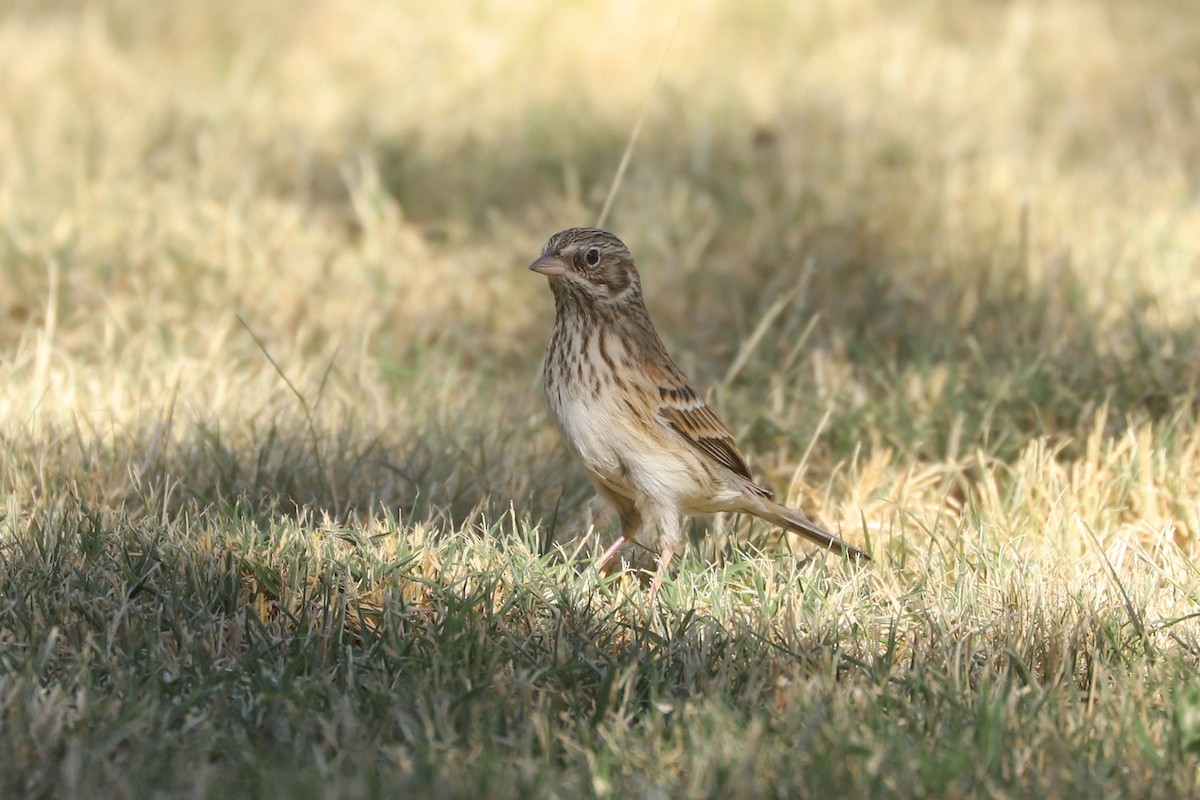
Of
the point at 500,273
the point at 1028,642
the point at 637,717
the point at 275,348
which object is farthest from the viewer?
the point at 500,273

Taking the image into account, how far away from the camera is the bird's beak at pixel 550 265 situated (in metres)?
4.32

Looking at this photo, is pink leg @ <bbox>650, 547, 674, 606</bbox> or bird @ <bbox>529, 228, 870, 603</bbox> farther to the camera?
bird @ <bbox>529, 228, 870, 603</bbox>

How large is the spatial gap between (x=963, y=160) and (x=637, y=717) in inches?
201

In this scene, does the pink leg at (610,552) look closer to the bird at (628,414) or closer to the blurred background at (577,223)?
the bird at (628,414)

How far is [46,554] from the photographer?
12.0 feet

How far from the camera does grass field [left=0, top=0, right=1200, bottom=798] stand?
3064 millimetres

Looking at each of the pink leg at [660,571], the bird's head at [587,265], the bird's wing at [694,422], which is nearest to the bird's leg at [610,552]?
the pink leg at [660,571]

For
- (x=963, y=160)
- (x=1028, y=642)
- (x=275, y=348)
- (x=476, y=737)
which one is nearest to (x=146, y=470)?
(x=275, y=348)

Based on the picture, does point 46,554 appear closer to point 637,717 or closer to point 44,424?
point 44,424

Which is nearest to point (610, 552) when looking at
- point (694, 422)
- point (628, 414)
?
point (628, 414)

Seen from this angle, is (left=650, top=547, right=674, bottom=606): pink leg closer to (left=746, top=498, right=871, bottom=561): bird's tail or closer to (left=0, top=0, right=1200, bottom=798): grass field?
(left=0, top=0, right=1200, bottom=798): grass field

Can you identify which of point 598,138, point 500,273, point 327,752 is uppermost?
point 598,138

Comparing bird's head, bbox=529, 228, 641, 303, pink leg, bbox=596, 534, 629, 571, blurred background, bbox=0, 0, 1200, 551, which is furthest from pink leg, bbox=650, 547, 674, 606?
bird's head, bbox=529, 228, 641, 303

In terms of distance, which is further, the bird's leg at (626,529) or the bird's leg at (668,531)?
the bird's leg at (626,529)
